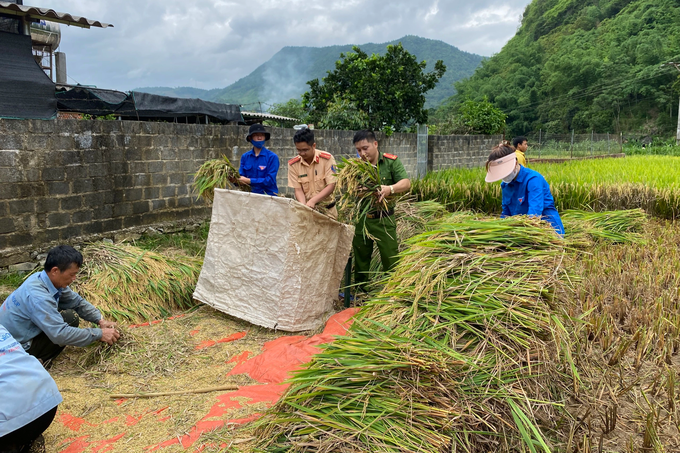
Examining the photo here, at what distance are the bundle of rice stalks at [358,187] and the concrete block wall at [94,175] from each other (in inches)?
114

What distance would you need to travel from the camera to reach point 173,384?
2809 mm

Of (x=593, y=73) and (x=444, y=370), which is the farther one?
(x=593, y=73)

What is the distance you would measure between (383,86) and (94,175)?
11.3 metres

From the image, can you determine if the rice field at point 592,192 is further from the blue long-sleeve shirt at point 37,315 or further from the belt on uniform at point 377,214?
the blue long-sleeve shirt at point 37,315

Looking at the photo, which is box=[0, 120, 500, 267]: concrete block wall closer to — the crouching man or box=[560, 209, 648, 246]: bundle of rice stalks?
the crouching man

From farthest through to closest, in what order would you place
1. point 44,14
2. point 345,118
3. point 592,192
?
point 345,118
point 44,14
point 592,192

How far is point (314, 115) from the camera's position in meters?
15.2

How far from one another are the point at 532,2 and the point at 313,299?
242ft

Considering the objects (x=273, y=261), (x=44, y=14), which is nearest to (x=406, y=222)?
(x=273, y=261)

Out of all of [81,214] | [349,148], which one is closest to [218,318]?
[81,214]

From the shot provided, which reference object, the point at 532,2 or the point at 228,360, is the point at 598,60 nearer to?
the point at 532,2

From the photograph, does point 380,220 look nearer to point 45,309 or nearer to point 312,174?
point 312,174

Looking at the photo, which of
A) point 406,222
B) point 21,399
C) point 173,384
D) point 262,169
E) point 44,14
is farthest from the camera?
point 44,14

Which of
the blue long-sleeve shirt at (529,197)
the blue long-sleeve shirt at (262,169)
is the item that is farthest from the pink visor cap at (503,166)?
the blue long-sleeve shirt at (262,169)
